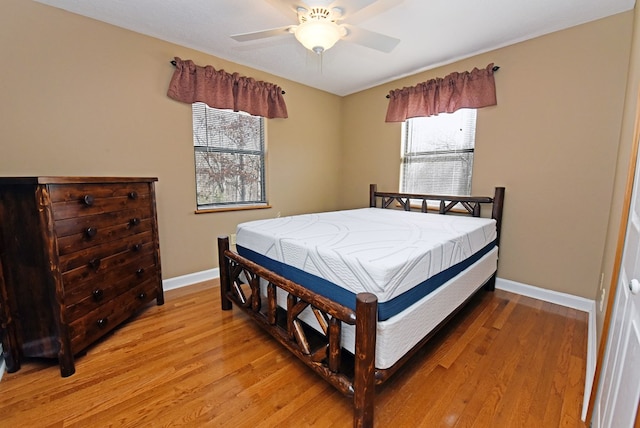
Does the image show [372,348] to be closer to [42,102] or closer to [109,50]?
[42,102]

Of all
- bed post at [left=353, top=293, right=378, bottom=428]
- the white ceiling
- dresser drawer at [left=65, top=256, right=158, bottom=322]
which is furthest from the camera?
the white ceiling

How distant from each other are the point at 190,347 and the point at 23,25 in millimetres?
2516

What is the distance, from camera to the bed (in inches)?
47.2

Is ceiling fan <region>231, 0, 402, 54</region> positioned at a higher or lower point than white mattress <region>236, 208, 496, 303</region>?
higher

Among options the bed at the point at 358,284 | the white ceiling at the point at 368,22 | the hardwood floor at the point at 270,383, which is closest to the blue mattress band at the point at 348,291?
the bed at the point at 358,284

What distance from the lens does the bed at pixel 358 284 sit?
3.93ft

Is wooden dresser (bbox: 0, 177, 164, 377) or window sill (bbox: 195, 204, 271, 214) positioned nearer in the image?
wooden dresser (bbox: 0, 177, 164, 377)

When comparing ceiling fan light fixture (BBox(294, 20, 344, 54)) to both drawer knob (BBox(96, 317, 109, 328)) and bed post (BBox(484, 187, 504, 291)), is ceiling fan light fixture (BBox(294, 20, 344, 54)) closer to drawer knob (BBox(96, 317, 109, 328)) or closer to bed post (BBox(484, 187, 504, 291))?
bed post (BBox(484, 187, 504, 291))

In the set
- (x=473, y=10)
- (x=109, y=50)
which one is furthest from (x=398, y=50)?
(x=109, y=50)

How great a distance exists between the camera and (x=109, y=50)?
2.23 meters

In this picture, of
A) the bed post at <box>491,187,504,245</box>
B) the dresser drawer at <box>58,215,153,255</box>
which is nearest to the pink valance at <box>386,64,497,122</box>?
the bed post at <box>491,187,504,245</box>

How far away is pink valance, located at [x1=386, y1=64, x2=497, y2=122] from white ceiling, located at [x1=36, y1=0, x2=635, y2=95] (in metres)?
0.22

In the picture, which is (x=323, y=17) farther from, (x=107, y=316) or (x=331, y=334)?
(x=107, y=316)

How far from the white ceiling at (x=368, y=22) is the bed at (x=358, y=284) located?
1.41 metres
